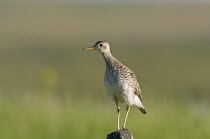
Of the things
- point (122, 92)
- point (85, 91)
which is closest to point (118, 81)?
point (122, 92)

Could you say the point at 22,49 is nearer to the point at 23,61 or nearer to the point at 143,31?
the point at 23,61

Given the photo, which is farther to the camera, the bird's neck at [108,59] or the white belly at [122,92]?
the bird's neck at [108,59]

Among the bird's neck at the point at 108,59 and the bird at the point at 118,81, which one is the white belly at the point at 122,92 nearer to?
the bird at the point at 118,81

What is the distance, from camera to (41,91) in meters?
11.9

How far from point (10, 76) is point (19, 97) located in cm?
1580

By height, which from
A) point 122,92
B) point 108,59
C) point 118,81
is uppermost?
point 108,59

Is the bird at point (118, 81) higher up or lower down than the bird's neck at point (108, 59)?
lower down

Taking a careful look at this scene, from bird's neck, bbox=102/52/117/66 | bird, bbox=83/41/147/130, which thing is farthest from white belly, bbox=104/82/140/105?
bird's neck, bbox=102/52/117/66

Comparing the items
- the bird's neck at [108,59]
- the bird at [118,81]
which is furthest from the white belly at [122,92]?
the bird's neck at [108,59]

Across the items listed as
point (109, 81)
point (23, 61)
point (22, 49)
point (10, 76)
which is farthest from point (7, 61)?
point (109, 81)

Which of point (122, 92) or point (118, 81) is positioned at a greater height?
point (118, 81)

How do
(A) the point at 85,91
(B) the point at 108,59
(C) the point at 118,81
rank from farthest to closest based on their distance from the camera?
(A) the point at 85,91 → (B) the point at 108,59 → (C) the point at 118,81

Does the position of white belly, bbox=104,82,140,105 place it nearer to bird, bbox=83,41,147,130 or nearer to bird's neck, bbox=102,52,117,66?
bird, bbox=83,41,147,130

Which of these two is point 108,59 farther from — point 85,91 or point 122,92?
point 85,91
